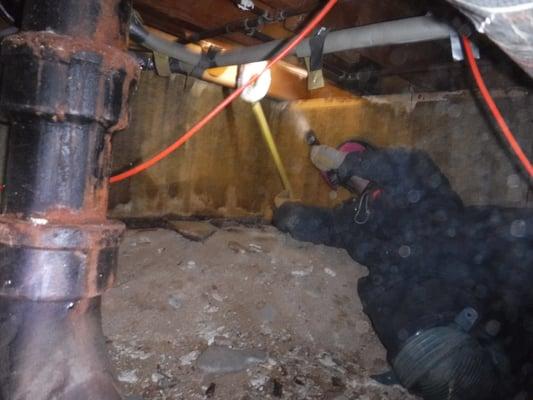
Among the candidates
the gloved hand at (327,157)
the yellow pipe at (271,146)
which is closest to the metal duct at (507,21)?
the gloved hand at (327,157)

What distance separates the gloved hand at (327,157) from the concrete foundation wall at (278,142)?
98cm

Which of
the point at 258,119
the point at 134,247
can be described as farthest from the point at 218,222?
the point at 258,119

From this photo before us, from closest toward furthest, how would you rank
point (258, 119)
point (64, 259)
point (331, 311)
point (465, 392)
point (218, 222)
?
point (64, 259)
point (465, 392)
point (331, 311)
point (218, 222)
point (258, 119)

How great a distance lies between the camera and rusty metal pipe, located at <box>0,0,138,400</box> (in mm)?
924

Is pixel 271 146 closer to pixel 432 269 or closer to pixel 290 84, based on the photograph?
pixel 290 84

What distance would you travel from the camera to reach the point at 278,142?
4770 millimetres

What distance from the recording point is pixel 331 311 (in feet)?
8.94

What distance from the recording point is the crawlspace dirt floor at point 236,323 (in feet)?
6.09

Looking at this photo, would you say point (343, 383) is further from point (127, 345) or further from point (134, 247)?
point (134, 247)

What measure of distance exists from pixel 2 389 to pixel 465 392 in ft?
6.09

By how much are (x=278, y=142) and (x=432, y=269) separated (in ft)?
8.56

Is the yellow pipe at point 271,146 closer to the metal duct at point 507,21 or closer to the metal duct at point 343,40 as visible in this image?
the metal duct at point 343,40

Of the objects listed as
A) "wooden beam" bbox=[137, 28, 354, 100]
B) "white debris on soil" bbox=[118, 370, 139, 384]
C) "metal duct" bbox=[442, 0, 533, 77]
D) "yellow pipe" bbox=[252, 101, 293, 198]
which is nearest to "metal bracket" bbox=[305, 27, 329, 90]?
"wooden beam" bbox=[137, 28, 354, 100]

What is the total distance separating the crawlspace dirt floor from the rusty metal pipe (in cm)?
79
